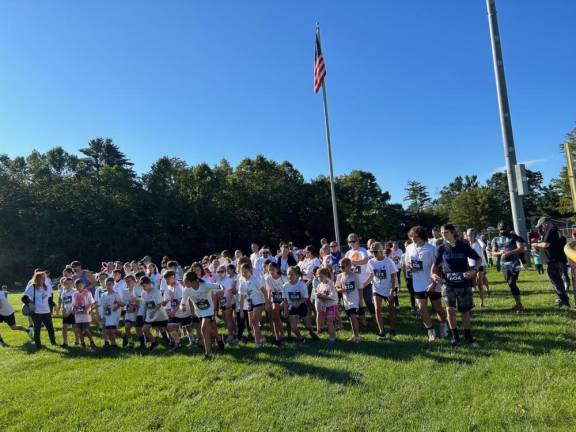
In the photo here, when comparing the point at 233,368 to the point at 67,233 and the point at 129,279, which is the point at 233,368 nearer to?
the point at 129,279

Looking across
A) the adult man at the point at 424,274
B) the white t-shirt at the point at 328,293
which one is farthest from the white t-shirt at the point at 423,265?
the white t-shirt at the point at 328,293

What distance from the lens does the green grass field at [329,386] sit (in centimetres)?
471

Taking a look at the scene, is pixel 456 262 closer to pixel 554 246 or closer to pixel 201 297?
pixel 554 246

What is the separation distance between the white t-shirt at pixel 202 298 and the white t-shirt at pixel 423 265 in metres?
3.87

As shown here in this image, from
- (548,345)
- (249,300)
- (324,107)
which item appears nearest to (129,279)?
(249,300)

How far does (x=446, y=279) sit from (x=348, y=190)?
56.2 m

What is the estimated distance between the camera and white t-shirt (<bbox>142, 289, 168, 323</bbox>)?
30.6 feet

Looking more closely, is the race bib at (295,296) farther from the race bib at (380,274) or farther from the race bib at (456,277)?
the race bib at (456,277)

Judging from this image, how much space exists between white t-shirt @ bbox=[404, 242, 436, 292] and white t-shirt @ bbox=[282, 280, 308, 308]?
2.37 m

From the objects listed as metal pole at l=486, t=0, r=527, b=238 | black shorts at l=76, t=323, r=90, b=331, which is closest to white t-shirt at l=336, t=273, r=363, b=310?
black shorts at l=76, t=323, r=90, b=331

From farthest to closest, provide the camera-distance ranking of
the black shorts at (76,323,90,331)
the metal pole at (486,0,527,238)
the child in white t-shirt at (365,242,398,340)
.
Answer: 1. the metal pole at (486,0,527,238)
2. the black shorts at (76,323,90,331)
3. the child in white t-shirt at (365,242,398,340)

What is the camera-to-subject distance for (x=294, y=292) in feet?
29.0

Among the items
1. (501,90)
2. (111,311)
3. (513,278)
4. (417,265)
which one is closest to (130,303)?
(111,311)

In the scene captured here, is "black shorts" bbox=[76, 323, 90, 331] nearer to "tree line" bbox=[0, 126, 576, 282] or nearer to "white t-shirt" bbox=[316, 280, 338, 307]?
"white t-shirt" bbox=[316, 280, 338, 307]
